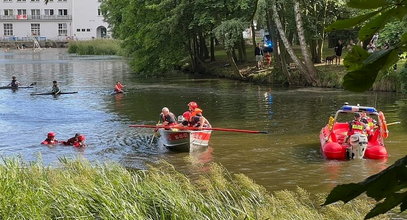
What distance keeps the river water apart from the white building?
77552 millimetres

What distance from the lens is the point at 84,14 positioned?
11975 cm

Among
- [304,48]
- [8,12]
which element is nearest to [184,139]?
[304,48]

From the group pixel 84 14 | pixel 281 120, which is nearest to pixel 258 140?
pixel 281 120

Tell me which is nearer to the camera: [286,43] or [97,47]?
[286,43]

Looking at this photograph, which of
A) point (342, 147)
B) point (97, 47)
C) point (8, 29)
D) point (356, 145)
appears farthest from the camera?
point (8, 29)

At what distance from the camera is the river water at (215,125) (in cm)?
1709

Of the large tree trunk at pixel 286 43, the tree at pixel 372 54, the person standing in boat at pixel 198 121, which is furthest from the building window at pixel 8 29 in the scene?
the tree at pixel 372 54

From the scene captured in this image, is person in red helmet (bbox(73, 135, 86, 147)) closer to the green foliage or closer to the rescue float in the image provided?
the rescue float

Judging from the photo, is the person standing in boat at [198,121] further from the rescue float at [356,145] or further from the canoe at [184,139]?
the rescue float at [356,145]

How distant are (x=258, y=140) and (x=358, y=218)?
12.8 m

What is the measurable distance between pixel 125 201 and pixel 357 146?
10.8 metres

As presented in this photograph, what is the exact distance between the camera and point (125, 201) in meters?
8.05

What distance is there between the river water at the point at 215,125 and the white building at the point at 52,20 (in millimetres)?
77552

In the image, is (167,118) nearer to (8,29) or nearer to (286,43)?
(286,43)
